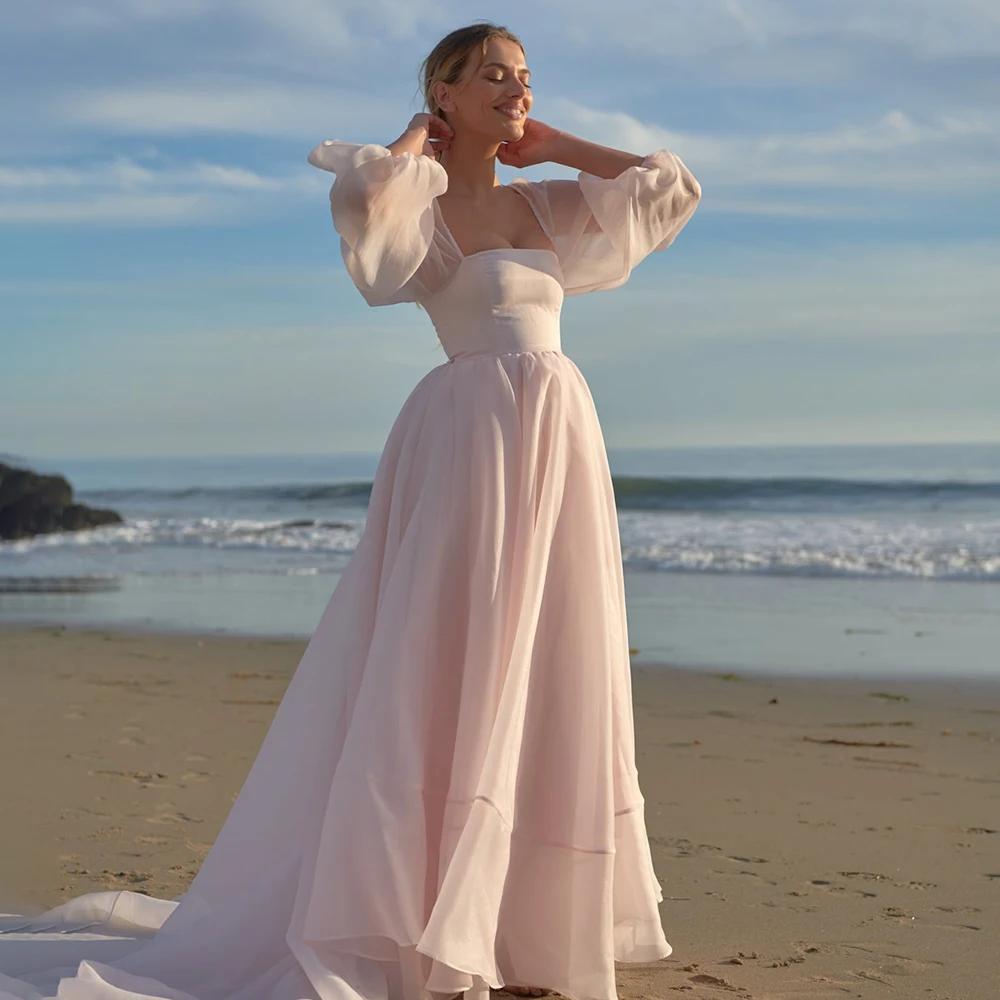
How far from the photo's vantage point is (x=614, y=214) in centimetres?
325

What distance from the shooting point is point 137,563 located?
15.2 metres

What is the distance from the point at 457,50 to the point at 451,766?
165 centimetres

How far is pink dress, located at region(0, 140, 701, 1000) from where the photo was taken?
285 cm

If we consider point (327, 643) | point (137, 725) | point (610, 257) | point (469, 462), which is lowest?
point (137, 725)

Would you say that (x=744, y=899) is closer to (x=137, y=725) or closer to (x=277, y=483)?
(x=137, y=725)

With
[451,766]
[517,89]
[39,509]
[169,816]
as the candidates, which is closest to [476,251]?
[517,89]

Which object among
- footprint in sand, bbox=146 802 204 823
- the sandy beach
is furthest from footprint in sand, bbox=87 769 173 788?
footprint in sand, bbox=146 802 204 823

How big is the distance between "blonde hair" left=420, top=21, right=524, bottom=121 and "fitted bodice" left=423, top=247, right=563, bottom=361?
Answer: 43 cm

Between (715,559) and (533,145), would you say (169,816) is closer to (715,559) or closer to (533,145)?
Result: (533,145)

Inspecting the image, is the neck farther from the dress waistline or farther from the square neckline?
the dress waistline

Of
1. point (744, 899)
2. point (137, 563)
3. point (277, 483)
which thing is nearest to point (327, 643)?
point (744, 899)

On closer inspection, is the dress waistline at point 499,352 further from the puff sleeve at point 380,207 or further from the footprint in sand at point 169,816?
the footprint in sand at point 169,816

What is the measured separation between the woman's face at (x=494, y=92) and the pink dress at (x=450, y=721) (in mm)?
232

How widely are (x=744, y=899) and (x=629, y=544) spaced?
11.9 meters
